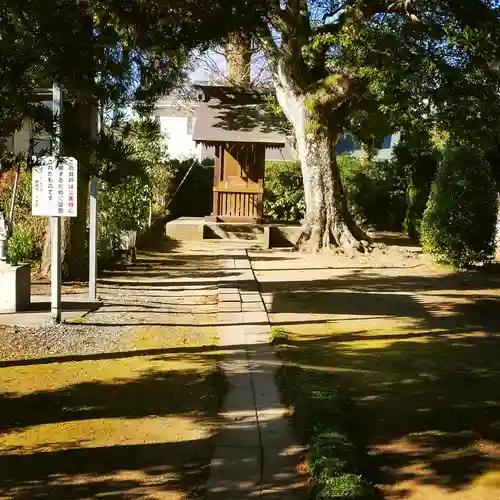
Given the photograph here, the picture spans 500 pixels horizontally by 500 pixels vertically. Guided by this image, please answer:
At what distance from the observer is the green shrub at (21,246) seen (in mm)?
12977

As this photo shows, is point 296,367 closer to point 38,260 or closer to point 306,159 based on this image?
point 38,260

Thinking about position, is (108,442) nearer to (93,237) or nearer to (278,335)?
(278,335)

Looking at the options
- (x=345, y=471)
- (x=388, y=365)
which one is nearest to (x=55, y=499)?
(x=345, y=471)

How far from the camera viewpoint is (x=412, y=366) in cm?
731

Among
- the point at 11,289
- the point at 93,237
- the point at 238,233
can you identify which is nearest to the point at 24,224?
the point at 93,237

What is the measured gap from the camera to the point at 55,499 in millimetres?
4090

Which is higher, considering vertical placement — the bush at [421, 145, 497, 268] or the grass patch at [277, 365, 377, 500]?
the bush at [421, 145, 497, 268]

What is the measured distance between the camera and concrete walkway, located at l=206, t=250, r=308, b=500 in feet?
14.0

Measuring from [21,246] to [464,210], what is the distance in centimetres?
926

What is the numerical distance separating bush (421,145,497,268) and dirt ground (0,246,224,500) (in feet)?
23.8

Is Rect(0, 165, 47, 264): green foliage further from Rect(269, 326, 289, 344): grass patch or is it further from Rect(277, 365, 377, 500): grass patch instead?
Rect(277, 365, 377, 500): grass patch

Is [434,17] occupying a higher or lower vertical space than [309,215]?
higher

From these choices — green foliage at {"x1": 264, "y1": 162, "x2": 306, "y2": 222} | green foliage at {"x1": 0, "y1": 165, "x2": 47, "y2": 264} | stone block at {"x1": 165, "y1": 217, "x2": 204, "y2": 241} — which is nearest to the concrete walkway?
green foliage at {"x1": 0, "y1": 165, "x2": 47, "y2": 264}

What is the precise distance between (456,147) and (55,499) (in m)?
13.6
